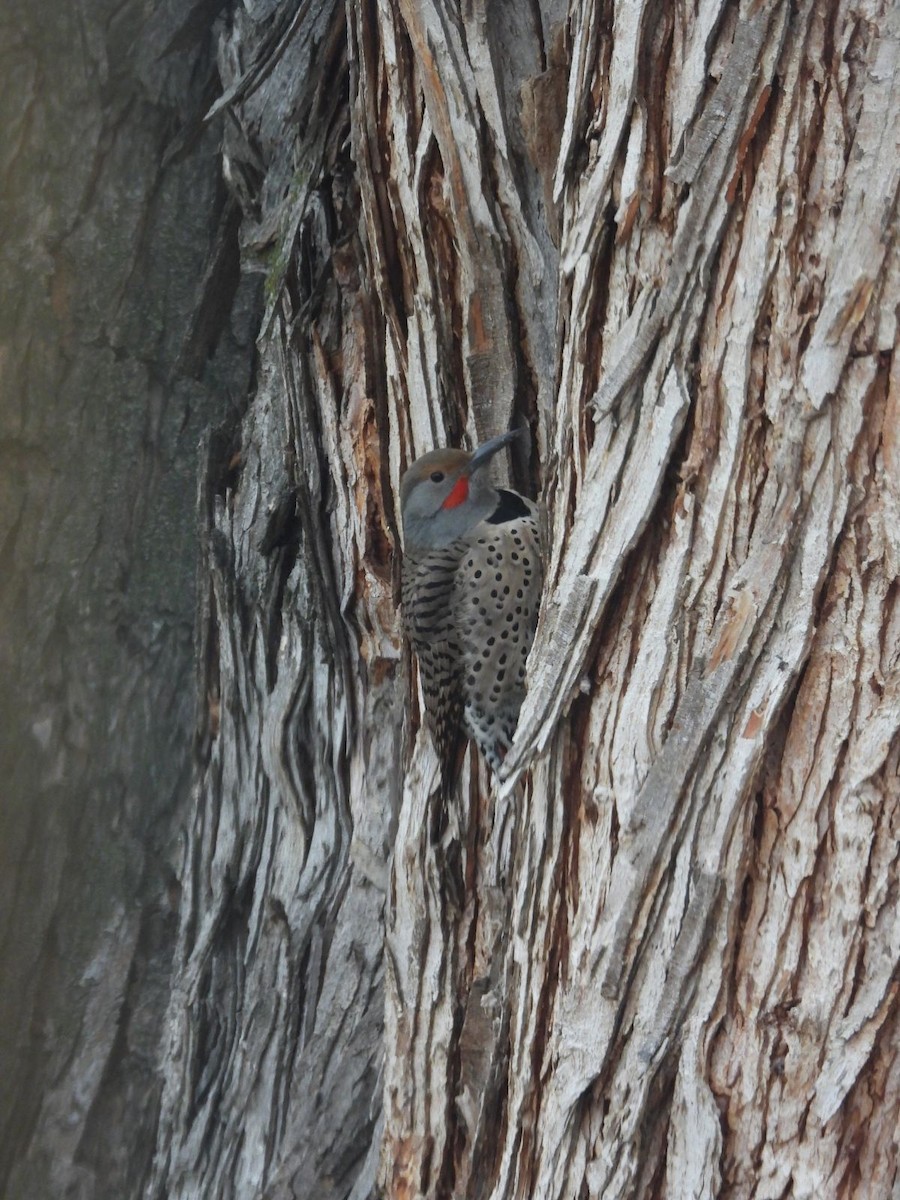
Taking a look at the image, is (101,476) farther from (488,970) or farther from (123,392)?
(488,970)

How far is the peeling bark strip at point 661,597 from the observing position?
1917 millimetres

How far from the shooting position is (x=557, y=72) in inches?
106

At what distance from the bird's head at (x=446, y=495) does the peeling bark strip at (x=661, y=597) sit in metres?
0.10

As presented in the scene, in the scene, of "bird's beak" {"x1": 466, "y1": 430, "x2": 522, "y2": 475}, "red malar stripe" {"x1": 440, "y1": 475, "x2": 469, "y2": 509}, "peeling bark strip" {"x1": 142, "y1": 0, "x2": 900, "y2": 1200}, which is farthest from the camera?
"red malar stripe" {"x1": 440, "y1": 475, "x2": 469, "y2": 509}

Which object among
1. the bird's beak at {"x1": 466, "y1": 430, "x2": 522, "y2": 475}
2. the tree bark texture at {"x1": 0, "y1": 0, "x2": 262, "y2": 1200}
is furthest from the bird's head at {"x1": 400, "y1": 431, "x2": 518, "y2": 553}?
the tree bark texture at {"x1": 0, "y1": 0, "x2": 262, "y2": 1200}

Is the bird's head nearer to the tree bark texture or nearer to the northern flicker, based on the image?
the northern flicker

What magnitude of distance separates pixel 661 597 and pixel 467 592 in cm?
116

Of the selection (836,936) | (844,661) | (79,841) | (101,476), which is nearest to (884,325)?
(844,661)

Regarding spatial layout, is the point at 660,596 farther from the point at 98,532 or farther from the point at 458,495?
the point at 98,532

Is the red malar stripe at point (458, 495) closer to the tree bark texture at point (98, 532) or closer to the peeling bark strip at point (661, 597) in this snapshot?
the peeling bark strip at point (661, 597)

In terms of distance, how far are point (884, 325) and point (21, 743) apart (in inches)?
78.3

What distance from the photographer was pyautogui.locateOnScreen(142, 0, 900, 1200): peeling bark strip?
192 centimetres

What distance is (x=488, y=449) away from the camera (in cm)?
Answer: 290

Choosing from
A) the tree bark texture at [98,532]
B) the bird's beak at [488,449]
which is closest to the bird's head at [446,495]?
the bird's beak at [488,449]
